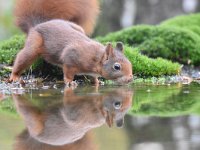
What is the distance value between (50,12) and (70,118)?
3189mm

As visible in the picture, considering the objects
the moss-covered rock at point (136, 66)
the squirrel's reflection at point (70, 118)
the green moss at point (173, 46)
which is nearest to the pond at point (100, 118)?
the squirrel's reflection at point (70, 118)

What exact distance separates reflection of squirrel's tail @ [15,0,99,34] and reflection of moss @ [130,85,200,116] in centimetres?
174

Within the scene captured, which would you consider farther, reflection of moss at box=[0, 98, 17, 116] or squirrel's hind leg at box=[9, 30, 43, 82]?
squirrel's hind leg at box=[9, 30, 43, 82]

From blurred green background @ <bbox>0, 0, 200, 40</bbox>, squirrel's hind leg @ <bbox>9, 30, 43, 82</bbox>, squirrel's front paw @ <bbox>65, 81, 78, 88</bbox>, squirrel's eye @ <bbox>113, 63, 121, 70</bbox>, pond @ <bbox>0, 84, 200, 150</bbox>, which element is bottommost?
pond @ <bbox>0, 84, 200, 150</bbox>

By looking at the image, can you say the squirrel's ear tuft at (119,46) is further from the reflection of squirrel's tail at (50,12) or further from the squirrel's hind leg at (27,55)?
the reflection of squirrel's tail at (50,12)

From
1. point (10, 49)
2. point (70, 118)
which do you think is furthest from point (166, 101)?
point (10, 49)

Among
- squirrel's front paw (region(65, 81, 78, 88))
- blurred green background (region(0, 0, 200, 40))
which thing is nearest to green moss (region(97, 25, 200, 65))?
squirrel's front paw (region(65, 81, 78, 88))

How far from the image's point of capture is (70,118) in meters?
4.62

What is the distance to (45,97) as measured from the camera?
5738mm

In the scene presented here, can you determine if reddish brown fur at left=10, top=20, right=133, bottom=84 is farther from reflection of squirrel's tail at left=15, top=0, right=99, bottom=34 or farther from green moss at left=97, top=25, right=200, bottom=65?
green moss at left=97, top=25, right=200, bottom=65

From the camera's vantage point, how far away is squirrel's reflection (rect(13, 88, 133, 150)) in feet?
12.6

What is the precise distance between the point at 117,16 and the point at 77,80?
10626 millimetres

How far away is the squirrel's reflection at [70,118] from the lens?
3846 millimetres

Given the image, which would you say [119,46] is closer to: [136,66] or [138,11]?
[136,66]
